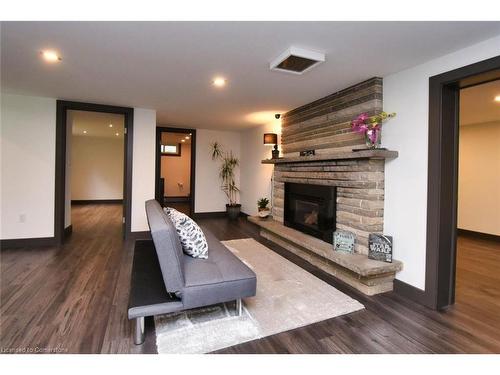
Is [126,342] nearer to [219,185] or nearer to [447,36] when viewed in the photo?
[447,36]

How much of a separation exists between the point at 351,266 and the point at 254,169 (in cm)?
399

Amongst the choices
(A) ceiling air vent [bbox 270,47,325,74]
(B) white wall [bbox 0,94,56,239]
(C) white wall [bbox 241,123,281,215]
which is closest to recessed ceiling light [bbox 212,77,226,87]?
(A) ceiling air vent [bbox 270,47,325,74]

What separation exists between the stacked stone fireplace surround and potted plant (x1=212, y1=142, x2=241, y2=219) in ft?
9.58

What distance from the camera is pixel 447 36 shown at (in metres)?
2.02

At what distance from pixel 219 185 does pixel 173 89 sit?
3.79m

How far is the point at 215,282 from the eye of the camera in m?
1.93

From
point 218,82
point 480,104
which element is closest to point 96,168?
point 218,82

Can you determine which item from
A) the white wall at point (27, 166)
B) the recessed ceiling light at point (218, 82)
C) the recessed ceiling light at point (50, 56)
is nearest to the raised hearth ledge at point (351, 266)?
the recessed ceiling light at point (218, 82)

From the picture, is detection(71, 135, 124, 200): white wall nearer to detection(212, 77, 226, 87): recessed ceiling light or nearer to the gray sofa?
detection(212, 77, 226, 87): recessed ceiling light

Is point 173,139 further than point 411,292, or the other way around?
point 173,139

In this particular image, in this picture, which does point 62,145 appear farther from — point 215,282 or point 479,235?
point 479,235

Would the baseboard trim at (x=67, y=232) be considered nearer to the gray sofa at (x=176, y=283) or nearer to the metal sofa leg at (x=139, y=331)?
the gray sofa at (x=176, y=283)

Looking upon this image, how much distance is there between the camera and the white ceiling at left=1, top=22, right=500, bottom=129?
6.40 ft
